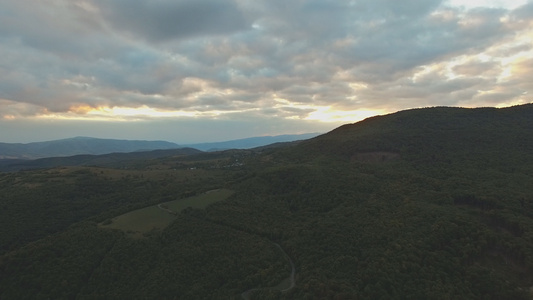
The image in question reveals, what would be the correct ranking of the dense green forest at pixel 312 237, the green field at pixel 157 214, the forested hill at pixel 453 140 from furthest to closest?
the forested hill at pixel 453 140
the green field at pixel 157 214
the dense green forest at pixel 312 237

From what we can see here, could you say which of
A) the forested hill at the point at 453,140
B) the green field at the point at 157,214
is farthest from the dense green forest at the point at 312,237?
the green field at the point at 157,214

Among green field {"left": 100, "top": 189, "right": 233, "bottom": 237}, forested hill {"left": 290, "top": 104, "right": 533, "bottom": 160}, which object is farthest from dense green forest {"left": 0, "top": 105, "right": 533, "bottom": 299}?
green field {"left": 100, "top": 189, "right": 233, "bottom": 237}

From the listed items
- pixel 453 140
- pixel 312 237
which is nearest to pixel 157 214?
pixel 312 237

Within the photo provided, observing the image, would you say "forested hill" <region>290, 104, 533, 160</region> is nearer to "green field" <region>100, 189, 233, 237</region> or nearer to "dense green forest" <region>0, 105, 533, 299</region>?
"dense green forest" <region>0, 105, 533, 299</region>

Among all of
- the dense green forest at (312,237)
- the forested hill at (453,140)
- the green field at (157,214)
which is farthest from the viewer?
the forested hill at (453,140)

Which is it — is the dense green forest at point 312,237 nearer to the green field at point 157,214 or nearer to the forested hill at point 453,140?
the forested hill at point 453,140

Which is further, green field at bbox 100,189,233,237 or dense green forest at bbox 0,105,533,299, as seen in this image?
green field at bbox 100,189,233,237

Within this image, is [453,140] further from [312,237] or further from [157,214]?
[157,214]

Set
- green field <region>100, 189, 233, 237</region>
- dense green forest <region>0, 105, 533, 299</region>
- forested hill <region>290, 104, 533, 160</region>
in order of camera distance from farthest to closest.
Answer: forested hill <region>290, 104, 533, 160</region>
green field <region>100, 189, 233, 237</region>
dense green forest <region>0, 105, 533, 299</region>
